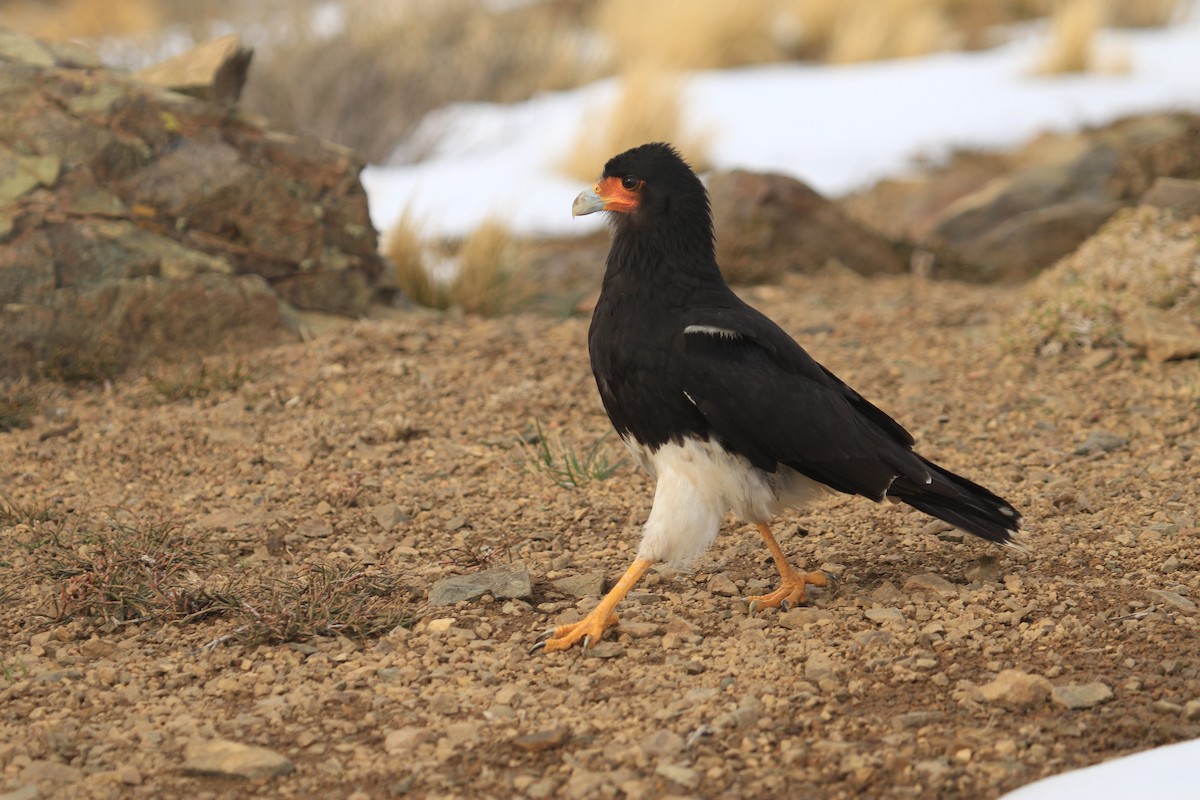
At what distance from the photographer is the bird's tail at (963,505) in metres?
4.11

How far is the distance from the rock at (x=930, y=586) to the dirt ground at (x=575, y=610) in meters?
0.01

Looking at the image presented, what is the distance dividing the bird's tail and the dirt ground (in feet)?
0.76

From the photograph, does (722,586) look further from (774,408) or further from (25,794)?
(25,794)

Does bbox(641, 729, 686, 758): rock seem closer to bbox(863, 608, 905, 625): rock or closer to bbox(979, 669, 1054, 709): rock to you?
bbox(979, 669, 1054, 709): rock

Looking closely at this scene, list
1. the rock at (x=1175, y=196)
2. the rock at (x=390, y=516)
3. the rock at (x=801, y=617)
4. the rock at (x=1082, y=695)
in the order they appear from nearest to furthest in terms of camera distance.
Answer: the rock at (x=1082, y=695) → the rock at (x=801, y=617) → the rock at (x=390, y=516) → the rock at (x=1175, y=196)

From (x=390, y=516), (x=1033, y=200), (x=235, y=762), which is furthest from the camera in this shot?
(x=1033, y=200)

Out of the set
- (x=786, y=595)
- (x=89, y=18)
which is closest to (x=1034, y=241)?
(x=786, y=595)

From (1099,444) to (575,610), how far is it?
274 cm

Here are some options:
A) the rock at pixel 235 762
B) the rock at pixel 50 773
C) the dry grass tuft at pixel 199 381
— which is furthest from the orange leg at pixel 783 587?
the dry grass tuft at pixel 199 381

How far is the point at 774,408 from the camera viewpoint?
13.2 feet

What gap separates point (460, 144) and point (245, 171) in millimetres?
7471

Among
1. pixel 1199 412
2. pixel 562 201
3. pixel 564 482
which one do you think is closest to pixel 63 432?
pixel 564 482

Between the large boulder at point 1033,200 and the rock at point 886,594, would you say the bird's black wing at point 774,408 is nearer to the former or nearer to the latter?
the rock at point 886,594

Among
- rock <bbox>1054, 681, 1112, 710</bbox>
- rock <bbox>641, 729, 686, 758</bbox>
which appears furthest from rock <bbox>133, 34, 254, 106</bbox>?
rock <bbox>1054, 681, 1112, 710</bbox>
